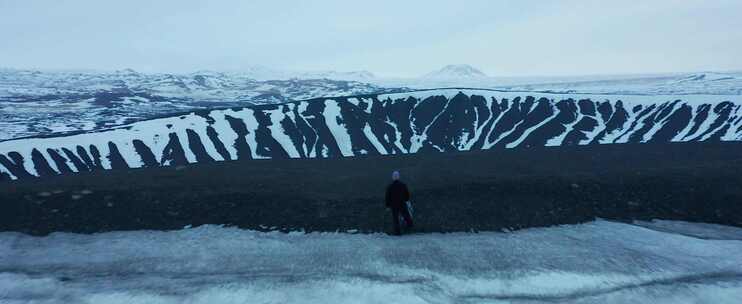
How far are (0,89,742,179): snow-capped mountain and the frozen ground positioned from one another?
52898 mm

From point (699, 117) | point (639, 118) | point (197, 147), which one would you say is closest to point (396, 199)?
point (197, 147)

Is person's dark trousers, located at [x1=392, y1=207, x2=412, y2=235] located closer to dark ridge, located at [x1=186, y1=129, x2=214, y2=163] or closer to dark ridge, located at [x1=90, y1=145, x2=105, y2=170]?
dark ridge, located at [x1=186, y1=129, x2=214, y2=163]

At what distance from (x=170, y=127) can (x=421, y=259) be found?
240 feet

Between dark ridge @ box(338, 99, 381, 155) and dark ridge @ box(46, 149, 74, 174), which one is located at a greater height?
dark ridge @ box(338, 99, 381, 155)

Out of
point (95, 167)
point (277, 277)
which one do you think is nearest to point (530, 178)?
point (277, 277)

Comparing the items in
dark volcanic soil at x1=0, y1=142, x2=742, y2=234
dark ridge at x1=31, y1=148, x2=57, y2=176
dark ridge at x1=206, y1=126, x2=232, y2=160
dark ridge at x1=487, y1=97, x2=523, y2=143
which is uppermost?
dark volcanic soil at x1=0, y1=142, x2=742, y2=234

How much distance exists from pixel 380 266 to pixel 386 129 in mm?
67306

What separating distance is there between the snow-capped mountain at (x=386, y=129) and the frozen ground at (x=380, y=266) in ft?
174

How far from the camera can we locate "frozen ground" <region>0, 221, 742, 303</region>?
10.1 m

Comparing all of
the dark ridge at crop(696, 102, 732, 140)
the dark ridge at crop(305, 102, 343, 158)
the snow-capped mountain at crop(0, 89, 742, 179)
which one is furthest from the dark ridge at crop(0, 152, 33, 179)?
the dark ridge at crop(696, 102, 732, 140)

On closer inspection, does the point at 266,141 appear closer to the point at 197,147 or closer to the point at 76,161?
the point at 197,147

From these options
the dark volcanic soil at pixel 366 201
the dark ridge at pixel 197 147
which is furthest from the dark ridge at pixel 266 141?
the dark volcanic soil at pixel 366 201

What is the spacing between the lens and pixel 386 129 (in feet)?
257

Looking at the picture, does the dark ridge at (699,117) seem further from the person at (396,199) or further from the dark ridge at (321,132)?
the person at (396,199)
